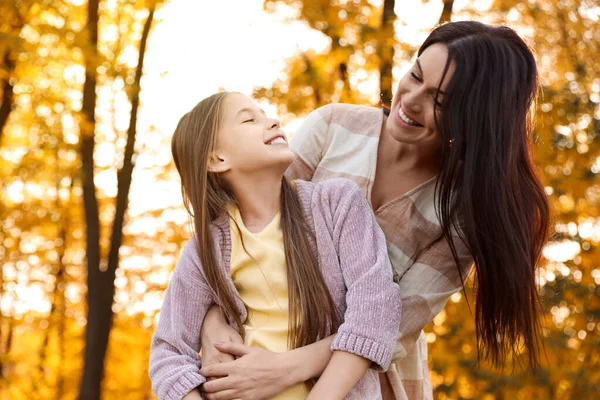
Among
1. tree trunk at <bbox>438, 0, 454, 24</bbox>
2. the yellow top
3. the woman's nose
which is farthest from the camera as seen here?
tree trunk at <bbox>438, 0, 454, 24</bbox>

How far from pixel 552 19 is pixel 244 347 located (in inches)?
157

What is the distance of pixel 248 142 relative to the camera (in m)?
2.08

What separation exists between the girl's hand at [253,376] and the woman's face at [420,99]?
0.76 meters

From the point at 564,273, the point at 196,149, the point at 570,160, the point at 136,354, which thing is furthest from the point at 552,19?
the point at 136,354

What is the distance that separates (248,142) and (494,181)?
2.17 feet

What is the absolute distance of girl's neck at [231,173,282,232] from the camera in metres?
2.11

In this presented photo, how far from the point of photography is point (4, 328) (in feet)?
45.0

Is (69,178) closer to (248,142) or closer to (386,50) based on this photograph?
(386,50)

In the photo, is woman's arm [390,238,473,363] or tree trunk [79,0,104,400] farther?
tree trunk [79,0,104,400]

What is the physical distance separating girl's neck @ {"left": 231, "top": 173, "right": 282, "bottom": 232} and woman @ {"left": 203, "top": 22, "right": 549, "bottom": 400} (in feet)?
0.89

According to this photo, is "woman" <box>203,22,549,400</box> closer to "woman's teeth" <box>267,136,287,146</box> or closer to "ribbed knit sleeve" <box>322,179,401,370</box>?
"ribbed knit sleeve" <box>322,179,401,370</box>

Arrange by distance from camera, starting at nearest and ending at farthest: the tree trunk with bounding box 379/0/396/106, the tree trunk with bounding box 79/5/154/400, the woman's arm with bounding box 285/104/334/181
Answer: the woman's arm with bounding box 285/104/334/181, the tree trunk with bounding box 379/0/396/106, the tree trunk with bounding box 79/5/154/400

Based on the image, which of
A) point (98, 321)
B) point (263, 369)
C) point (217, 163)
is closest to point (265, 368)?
point (263, 369)

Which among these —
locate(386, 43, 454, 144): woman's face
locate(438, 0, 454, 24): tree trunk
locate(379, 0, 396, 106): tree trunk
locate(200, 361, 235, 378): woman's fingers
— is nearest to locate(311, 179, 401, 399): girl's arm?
locate(200, 361, 235, 378): woman's fingers
